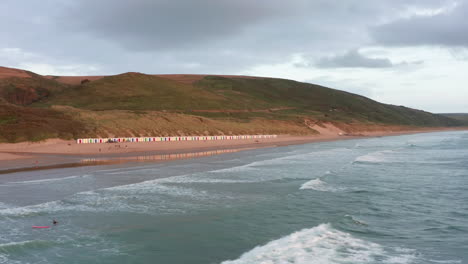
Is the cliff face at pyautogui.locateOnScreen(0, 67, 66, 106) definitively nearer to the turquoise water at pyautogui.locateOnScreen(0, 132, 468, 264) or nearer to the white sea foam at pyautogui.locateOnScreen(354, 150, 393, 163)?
the white sea foam at pyautogui.locateOnScreen(354, 150, 393, 163)

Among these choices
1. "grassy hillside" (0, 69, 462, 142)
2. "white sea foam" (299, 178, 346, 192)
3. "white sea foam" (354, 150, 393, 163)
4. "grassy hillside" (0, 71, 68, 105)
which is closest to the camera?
"white sea foam" (299, 178, 346, 192)

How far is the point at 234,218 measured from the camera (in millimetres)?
15477

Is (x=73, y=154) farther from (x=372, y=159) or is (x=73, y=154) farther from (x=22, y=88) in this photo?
(x=22, y=88)

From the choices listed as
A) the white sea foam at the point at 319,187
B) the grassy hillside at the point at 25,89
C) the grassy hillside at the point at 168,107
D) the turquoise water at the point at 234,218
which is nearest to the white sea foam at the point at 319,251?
the turquoise water at the point at 234,218

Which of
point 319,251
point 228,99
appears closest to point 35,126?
point 319,251

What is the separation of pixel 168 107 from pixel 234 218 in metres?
95.4

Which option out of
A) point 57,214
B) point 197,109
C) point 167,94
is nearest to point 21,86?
point 167,94

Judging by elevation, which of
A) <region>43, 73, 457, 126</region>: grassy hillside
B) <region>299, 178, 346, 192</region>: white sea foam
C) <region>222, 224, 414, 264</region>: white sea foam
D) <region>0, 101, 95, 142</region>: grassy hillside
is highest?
<region>43, 73, 457, 126</region>: grassy hillside

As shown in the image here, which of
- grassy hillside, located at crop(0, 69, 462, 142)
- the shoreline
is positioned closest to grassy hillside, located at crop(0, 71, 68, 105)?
grassy hillside, located at crop(0, 69, 462, 142)

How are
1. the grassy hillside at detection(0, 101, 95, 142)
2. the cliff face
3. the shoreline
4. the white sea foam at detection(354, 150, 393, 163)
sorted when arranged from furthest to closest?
1. the cliff face
2. the grassy hillside at detection(0, 101, 95, 142)
3. the white sea foam at detection(354, 150, 393, 163)
4. the shoreline

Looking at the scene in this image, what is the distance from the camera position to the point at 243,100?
14188cm

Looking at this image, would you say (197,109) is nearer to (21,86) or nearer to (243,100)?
(243,100)

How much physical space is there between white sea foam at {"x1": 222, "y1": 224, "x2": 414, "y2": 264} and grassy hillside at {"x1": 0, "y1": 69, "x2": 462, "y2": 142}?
3791 cm

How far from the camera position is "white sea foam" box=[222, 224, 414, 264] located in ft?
36.2
